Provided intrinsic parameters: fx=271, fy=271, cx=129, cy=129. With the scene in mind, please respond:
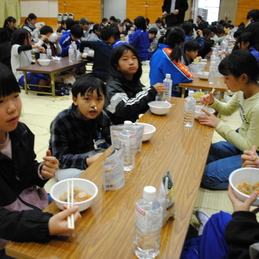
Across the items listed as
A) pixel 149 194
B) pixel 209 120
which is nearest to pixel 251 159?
pixel 209 120

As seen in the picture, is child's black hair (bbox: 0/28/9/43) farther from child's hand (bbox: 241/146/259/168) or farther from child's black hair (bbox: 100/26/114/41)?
child's hand (bbox: 241/146/259/168)

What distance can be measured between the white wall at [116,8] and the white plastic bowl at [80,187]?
1607 centimetres

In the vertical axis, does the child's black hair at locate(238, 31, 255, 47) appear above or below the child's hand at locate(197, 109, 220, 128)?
above

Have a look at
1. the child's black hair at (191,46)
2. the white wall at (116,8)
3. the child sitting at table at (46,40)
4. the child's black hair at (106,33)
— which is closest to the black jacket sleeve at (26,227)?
the child's black hair at (191,46)

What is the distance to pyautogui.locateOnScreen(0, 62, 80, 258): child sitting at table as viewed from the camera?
0.99 m

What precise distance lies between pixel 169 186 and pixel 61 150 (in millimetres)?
1025

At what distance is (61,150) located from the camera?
6.15ft

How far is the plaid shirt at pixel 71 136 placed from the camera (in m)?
1.84

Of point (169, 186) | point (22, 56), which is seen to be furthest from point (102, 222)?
point (22, 56)

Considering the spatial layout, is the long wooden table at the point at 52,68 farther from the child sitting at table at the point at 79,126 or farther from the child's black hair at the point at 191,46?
the child sitting at table at the point at 79,126

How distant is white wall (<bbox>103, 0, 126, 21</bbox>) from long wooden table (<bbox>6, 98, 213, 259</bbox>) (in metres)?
15.4

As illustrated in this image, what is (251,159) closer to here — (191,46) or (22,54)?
(191,46)

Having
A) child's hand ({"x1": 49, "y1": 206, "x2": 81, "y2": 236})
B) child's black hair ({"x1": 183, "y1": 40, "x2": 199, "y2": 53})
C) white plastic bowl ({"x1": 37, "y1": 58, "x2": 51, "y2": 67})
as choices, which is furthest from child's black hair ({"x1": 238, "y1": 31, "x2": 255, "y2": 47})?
child's hand ({"x1": 49, "y1": 206, "x2": 81, "y2": 236})

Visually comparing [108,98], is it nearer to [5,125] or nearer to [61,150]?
[61,150]
